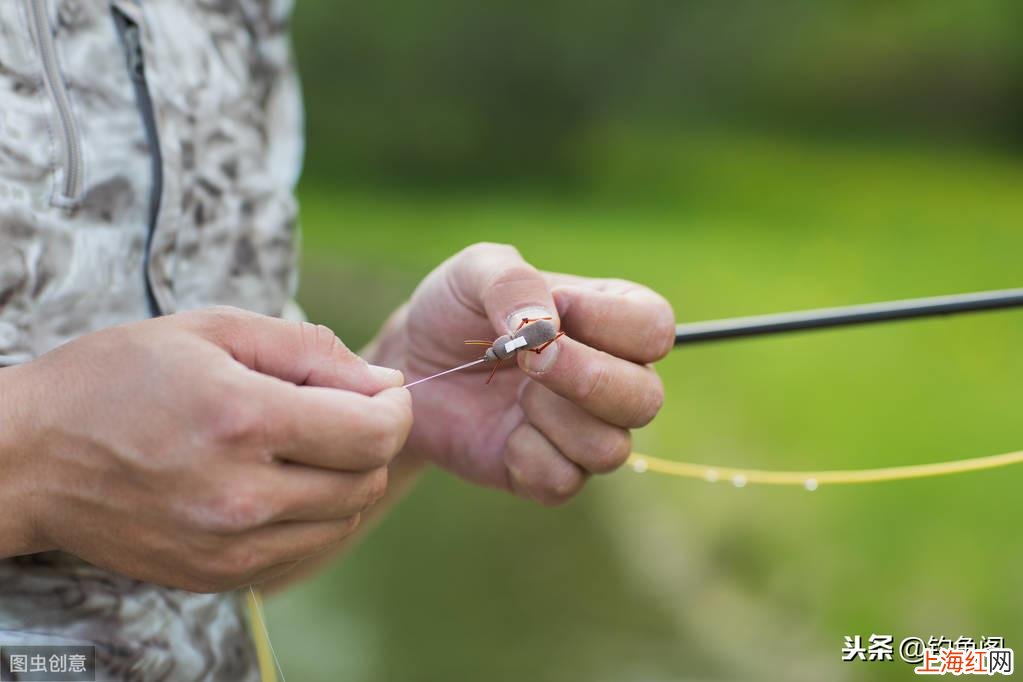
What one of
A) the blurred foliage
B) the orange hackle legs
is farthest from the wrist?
the blurred foliage

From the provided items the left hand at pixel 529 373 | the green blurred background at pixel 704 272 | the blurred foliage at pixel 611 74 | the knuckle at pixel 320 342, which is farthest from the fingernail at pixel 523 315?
the blurred foliage at pixel 611 74

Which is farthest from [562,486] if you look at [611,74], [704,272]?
[611,74]

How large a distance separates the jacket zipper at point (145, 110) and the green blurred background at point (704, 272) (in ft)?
3.82

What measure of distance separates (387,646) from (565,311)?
1.15 meters

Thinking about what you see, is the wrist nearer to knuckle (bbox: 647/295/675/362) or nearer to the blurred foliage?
knuckle (bbox: 647/295/675/362)

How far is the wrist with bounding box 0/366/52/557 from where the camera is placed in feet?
1.22

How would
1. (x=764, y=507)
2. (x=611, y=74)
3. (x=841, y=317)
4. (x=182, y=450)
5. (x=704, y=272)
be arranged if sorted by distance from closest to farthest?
1. (x=182, y=450)
2. (x=841, y=317)
3. (x=764, y=507)
4. (x=704, y=272)
5. (x=611, y=74)

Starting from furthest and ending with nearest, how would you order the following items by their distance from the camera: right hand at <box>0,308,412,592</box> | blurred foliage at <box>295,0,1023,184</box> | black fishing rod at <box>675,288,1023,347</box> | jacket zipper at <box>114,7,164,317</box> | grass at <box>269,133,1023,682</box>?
blurred foliage at <box>295,0,1023,184</box>, grass at <box>269,133,1023,682</box>, black fishing rod at <box>675,288,1023,347</box>, jacket zipper at <box>114,7,164,317</box>, right hand at <box>0,308,412,592</box>

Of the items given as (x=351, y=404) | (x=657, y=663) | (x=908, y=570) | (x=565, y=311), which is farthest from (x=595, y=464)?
(x=908, y=570)

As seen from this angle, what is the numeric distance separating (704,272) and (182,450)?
2.29 m

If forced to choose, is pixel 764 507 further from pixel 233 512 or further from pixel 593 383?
pixel 233 512

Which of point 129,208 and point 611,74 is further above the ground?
point 611,74

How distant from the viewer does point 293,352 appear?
41 cm

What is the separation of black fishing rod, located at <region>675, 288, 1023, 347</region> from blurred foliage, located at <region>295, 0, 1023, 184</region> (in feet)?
6.80
